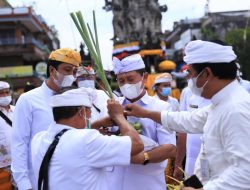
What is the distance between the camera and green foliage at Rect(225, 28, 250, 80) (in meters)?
53.3

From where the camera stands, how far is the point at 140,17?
39.7m

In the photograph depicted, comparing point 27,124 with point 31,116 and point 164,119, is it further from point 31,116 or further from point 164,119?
point 164,119

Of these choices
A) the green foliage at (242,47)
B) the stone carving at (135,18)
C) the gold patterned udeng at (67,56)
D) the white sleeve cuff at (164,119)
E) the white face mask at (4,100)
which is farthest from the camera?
the green foliage at (242,47)

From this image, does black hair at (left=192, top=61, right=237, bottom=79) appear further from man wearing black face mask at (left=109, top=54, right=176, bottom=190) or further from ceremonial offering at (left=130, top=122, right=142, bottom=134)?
ceremonial offering at (left=130, top=122, right=142, bottom=134)

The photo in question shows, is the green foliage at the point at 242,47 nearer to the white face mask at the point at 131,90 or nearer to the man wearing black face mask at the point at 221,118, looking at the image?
the white face mask at the point at 131,90

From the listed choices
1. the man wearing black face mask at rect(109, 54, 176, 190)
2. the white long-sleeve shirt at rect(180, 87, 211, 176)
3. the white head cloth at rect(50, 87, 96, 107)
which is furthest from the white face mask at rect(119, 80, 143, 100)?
the white long-sleeve shirt at rect(180, 87, 211, 176)

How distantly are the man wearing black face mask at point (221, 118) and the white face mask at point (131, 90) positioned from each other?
1.20m

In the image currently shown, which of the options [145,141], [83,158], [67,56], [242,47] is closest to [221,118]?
[83,158]

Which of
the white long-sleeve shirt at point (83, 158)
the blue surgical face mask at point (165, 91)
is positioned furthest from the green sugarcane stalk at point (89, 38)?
the blue surgical face mask at point (165, 91)

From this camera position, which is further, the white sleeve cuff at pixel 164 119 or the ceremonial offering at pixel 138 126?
the ceremonial offering at pixel 138 126

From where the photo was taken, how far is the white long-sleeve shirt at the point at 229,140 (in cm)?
279

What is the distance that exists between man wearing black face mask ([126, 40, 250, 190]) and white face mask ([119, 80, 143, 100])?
1.20 meters

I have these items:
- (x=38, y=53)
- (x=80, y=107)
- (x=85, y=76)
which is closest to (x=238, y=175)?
(x=80, y=107)

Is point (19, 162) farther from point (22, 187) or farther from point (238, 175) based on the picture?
point (238, 175)
